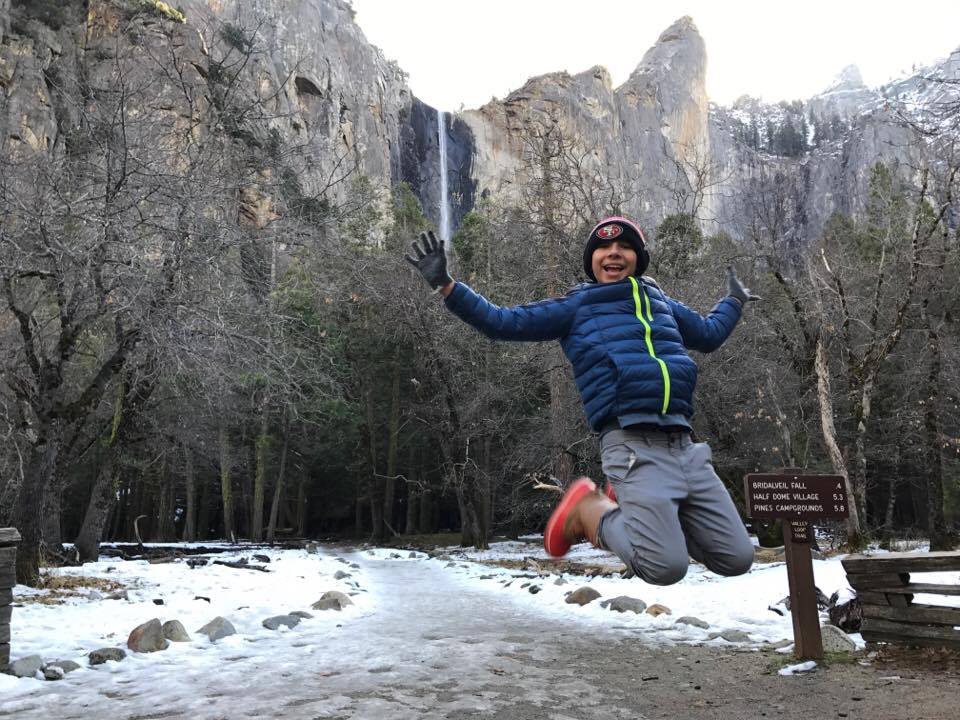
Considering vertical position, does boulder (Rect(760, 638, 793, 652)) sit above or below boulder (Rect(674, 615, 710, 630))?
above

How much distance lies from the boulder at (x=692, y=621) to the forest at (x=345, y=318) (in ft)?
7.59

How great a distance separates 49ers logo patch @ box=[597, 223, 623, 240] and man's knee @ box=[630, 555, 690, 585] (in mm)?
1463

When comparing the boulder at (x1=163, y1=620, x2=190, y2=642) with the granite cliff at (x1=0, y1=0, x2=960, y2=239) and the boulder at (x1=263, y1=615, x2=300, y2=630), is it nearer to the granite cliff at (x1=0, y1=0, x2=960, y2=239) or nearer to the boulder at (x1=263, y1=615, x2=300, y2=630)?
the boulder at (x1=263, y1=615, x2=300, y2=630)

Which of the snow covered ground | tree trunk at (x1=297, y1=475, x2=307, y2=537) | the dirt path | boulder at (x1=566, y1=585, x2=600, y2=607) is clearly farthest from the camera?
tree trunk at (x1=297, y1=475, x2=307, y2=537)

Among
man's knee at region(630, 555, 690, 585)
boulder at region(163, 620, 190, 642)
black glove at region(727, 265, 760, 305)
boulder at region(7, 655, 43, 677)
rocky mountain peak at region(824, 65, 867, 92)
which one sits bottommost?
boulder at region(163, 620, 190, 642)

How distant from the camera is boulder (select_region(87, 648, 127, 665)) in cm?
564

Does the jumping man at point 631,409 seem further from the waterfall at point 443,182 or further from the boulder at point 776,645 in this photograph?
the waterfall at point 443,182

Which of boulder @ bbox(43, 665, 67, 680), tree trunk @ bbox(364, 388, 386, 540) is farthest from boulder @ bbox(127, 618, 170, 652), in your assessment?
tree trunk @ bbox(364, 388, 386, 540)

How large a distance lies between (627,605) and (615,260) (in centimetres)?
655

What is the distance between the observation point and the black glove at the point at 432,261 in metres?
3.22

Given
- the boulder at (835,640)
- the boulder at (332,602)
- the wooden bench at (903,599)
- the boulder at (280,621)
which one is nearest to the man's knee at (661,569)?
the boulder at (835,640)

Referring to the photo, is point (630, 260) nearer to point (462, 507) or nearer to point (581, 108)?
point (462, 507)

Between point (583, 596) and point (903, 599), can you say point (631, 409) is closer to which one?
point (903, 599)

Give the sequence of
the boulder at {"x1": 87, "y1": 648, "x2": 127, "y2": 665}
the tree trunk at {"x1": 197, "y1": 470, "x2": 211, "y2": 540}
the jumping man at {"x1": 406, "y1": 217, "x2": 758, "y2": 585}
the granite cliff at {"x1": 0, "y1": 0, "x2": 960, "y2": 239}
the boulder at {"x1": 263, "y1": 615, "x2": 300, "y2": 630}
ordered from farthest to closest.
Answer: the tree trunk at {"x1": 197, "y1": 470, "x2": 211, "y2": 540}
the granite cliff at {"x1": 0, "y1": 0, "x2": 960, "y2": 239}
the boulder at {"x1": 263, "y1": 615, "x2": 300, "y2": 630}
the boulder at {"x1": 87, "y1": 648, "x2": 127, "y2": 665}
the jumping man at {"x1": 406, "y1": 217, "x2": 758, "y2": 585}
